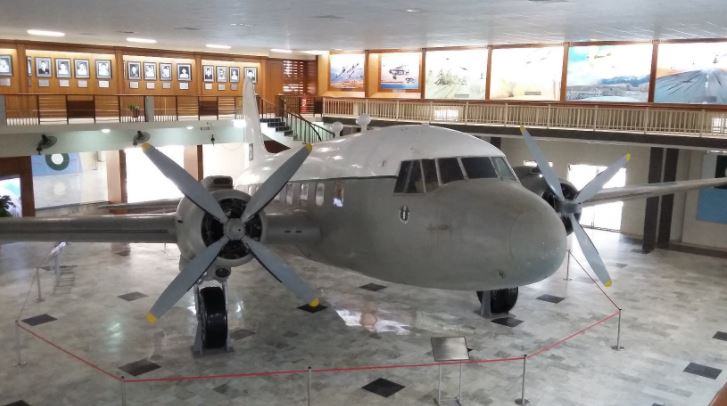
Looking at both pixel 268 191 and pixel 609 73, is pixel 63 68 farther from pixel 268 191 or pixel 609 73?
pixel 609 73

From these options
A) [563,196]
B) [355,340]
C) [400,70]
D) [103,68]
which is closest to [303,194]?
[355,340]

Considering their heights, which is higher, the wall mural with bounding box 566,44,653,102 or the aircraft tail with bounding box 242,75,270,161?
the wall mural with bounding box 566,44,653,102

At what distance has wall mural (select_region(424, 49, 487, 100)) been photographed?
26.4 metres

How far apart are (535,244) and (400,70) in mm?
22121

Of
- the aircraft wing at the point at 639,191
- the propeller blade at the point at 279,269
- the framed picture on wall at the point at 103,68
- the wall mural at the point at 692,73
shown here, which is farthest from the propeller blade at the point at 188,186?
the framed picture on wall at the point at 103,68

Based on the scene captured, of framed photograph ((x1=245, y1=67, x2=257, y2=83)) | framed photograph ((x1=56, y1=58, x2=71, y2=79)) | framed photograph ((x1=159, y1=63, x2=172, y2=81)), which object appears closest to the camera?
framed photograph ((x1=56, y1=58, x2=71, y2=79))

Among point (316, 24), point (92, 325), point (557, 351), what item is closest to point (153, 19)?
point (316, 24)

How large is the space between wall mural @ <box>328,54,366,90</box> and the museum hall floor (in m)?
15.9

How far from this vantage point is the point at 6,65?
23000 millimetres

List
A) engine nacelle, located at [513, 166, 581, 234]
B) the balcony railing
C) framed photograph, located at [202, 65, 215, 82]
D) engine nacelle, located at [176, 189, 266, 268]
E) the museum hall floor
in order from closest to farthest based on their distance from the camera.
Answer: the museum hall floor
engine nacelle, located at [176, 189, 266, 268]
engine nacelle, located at [513, 166, 581, 234]
the balcony railing
framed photograph, located at [202, 65, 215, 82]

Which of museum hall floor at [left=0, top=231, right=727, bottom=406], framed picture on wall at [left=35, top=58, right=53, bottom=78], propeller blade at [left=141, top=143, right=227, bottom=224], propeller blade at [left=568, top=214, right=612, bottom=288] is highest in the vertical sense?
framed picture on wall at [left=35, top=58, right=53, bottom=78]

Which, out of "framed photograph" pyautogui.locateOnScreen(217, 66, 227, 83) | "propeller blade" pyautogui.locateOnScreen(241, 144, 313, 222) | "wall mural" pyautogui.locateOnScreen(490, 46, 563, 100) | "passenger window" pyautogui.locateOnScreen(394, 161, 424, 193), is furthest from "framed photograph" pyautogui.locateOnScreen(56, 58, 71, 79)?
"passenger window" pyautogui.locateOnScreen(394, 161, 424, 193)

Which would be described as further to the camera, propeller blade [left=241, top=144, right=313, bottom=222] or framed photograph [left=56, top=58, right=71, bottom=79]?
framed photograph [left=56, top=58, right=71, bottom=79]

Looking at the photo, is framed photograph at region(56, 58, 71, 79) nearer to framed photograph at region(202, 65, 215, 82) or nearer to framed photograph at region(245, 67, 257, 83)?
framed photograph at region(202, 65, 215, 82)
